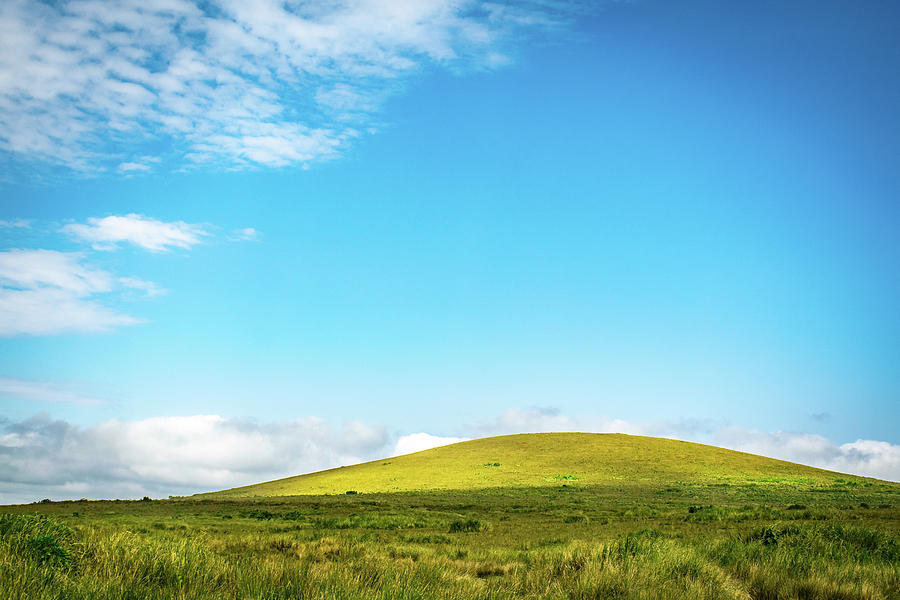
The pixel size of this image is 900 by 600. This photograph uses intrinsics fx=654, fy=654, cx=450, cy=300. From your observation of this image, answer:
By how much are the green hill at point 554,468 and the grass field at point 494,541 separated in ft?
1.82

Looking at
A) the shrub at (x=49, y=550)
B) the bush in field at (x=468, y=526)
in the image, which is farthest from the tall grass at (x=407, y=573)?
the bush in field at (x=468, y=526)

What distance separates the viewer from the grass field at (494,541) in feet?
28.7

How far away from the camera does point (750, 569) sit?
39.6ft

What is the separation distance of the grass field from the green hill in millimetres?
554

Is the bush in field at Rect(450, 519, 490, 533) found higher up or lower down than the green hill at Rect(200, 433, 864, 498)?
lower down

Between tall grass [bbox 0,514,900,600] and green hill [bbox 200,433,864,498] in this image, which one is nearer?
tall grass [bbox 0,514,900,600]

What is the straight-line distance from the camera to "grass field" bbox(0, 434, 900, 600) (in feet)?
28.7

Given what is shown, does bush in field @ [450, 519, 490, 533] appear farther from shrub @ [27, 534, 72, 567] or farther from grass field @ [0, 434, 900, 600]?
shrub @ [27, 534, 72, 567]

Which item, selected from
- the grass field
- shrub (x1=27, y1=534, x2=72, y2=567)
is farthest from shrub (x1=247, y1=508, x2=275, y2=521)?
shrub (x1=27, y1=534, x2=72, y2=567)

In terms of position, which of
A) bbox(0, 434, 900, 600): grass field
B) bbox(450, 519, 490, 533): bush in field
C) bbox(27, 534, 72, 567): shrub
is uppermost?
bbox(27, 534, 72, 567): shrub

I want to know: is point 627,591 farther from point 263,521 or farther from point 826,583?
point 263,521

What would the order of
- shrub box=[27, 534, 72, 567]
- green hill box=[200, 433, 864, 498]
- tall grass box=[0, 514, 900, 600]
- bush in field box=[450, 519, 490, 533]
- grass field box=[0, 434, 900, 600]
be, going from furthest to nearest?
green hill box=[200, 433, 864, 498], bush in field box=[450, 519, 490, 533], shrub box=[27, 534, 72, 567], grass field box=[0, 434, 900, 600], tall grass box=[0, 514, 900, 600]

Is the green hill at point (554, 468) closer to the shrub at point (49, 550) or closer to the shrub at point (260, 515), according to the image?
the shrub at point (260, 515)

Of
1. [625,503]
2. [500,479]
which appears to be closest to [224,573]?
[625,503]
